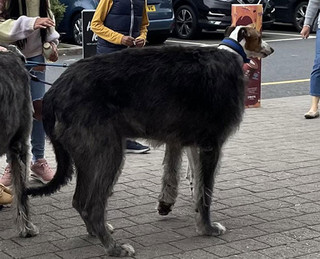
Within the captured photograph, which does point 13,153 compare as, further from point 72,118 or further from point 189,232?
point 189,232

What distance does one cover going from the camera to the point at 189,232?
5.57m

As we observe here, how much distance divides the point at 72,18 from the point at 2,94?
1377 cm

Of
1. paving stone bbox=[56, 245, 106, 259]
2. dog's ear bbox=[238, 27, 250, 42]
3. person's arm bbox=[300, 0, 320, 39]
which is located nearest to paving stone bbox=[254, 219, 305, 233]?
paving stone bbox=[56, 245, 106, 259]

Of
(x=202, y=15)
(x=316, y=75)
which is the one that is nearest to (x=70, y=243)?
(x=316, y=75)

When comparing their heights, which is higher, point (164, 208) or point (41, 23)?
point (41, 23)

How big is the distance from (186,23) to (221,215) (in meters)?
14.7

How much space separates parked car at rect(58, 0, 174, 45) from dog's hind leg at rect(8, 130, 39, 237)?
12.9 meters

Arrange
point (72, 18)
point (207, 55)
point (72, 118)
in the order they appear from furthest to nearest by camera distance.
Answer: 1. point (72, 18)
2. point (207, 55)
3. point (72, 118)

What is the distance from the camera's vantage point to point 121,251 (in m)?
5.05

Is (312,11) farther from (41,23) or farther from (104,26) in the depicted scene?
(41,23)

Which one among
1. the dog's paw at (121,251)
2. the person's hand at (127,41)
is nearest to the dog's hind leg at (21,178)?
the dog's paw at (121,251)

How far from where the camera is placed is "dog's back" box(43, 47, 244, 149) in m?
5.01

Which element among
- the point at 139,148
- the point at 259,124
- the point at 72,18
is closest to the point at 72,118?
the point at 139,148

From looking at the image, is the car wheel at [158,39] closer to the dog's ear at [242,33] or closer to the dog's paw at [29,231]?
the dog's ear at [242,33]
